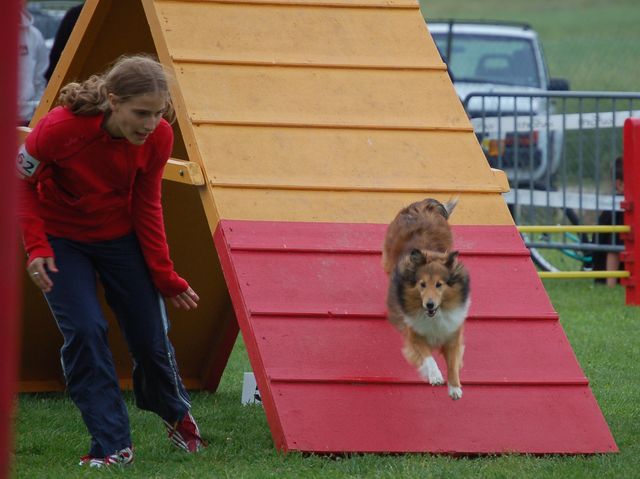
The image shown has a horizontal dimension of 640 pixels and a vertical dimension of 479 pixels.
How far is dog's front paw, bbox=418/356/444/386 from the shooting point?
4.61 metres

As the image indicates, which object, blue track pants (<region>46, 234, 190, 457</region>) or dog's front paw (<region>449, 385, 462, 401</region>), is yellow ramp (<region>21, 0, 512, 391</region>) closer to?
blue track pants (<region>46, 234, 190, 457</region>)

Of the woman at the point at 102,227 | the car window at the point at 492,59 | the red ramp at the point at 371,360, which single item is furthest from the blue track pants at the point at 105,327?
the car window at the point at 492,59

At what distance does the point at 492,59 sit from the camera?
1359 centimetres

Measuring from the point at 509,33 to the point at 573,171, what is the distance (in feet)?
11.9

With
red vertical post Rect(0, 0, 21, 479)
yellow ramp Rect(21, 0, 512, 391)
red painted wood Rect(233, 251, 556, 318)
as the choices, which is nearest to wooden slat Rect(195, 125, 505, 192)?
yellow ramp Rect(21, 0, 512, 391)

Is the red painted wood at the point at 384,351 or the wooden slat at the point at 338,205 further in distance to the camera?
the wooden slat at the point at 338,205

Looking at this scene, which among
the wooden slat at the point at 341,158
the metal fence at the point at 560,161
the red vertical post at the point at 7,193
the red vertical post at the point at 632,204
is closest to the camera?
the red vertical post at the point at 7,193

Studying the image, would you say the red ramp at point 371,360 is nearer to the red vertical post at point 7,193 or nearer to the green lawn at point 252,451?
the green lawn at point 252,451

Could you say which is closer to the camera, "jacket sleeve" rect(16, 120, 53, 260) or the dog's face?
"jacket sleeve" rect(16, 120, 53, 260)

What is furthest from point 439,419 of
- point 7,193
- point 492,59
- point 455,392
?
point 492,59

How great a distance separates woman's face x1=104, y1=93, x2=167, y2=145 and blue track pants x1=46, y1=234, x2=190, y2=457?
1.63 ft

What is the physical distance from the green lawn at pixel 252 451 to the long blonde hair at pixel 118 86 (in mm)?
1397

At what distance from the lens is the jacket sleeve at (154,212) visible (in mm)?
4550

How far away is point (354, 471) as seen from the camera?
431 cm
